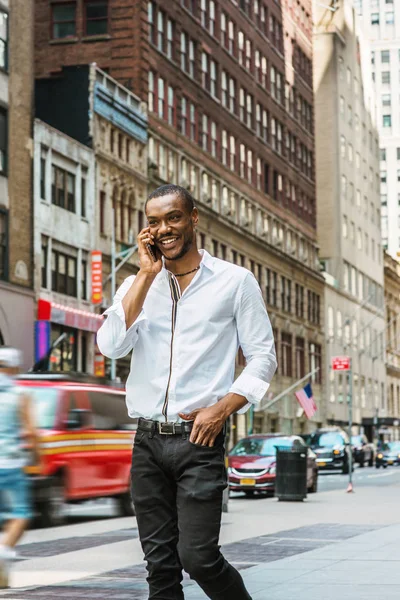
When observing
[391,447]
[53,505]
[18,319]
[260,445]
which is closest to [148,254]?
[53,505]

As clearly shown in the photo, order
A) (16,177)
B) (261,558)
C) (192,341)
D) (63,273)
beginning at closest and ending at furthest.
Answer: (192,341), (261,558), (16,177), (63,273)

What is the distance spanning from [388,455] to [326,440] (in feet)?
41.3

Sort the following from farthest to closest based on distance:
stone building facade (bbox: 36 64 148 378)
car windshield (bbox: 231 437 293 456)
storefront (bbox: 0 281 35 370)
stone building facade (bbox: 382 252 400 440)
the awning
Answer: stone building facade (bbox: 382 252 400 440)
stone building facade (bbox: 36 64 148 378)
the awning
storefront (bbox: 0 281 35 370)
car windshield (bbox: 231 437 293 456)

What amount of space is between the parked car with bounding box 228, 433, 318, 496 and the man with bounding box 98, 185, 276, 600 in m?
22.9

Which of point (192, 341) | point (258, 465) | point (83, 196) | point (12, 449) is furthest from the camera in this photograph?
point (83, 196)

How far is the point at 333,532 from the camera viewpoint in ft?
53.3

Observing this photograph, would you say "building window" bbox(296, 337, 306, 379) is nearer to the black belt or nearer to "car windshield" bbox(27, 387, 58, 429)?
"car windshield" bbox(27, 387, 58, 429)

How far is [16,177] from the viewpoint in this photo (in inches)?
1654

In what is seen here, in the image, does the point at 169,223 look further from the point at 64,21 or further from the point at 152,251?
the point at 64,21

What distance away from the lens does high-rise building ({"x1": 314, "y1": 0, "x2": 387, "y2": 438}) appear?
92688mm

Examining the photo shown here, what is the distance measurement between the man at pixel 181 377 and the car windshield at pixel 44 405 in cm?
1335

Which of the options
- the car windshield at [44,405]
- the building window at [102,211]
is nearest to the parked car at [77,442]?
the car windshield at [44,405]

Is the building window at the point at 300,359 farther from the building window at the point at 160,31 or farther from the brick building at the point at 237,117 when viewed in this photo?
the building window at the point at 160,31

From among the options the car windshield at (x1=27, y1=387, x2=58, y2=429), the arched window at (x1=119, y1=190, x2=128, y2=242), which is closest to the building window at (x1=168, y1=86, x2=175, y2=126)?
the arched window at (x1=119, y1=190, x2=128, y2=242)
